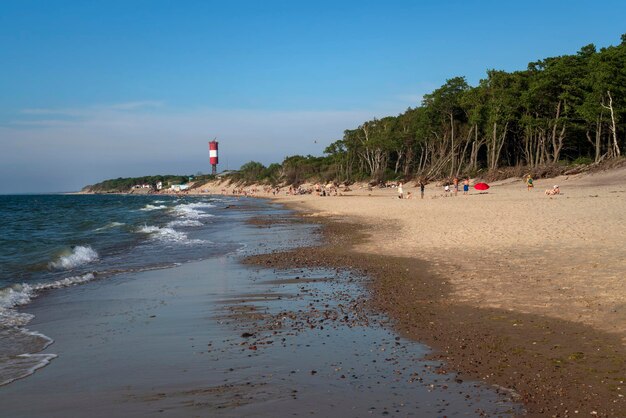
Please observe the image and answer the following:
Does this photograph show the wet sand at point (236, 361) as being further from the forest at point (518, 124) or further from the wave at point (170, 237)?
the forest at point (518, 124)

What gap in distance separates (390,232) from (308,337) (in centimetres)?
1426

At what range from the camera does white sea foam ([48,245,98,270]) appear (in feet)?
54.3

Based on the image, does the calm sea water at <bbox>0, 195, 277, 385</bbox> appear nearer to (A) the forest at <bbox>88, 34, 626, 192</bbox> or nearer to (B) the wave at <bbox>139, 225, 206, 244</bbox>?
(B) the wave at <bbox>139, 225, 206, 244</bbox>

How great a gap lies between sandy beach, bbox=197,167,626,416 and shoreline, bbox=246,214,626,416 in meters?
0.01

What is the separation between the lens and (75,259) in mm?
17750

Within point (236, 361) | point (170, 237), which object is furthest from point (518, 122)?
point (236, 361)

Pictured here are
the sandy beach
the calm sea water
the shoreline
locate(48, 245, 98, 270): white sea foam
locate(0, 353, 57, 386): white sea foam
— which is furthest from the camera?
locate(48, 245, 98, 270): white sea foam

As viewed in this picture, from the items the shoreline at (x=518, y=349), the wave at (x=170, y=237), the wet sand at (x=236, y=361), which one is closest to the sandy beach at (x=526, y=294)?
the shoreline at (x=518, y=349)

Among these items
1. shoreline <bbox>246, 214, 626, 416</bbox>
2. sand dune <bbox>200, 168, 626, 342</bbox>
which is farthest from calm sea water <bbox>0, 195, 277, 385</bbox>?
sand dune <bbox>200, 168, 626, 342</bbox>

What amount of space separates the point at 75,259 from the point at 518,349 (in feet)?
51.7

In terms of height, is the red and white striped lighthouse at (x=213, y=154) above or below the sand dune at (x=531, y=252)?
above

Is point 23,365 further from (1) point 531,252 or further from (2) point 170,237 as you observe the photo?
(2) point 170,237

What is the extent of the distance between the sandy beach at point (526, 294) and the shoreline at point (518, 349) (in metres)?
0.01

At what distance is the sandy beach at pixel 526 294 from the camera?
5480 millimetres
